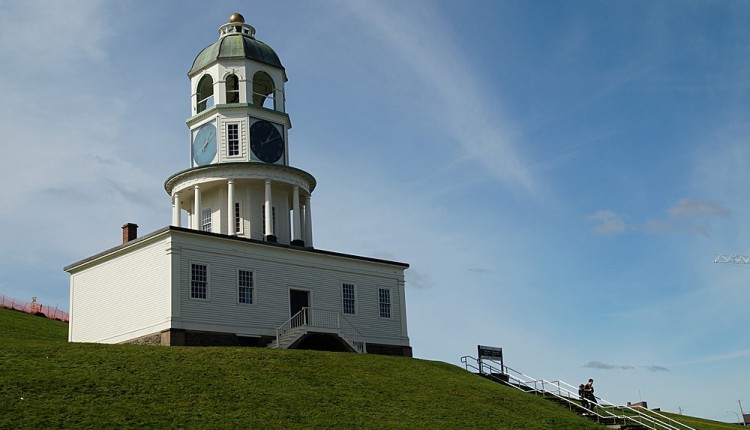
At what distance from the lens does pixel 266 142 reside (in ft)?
142

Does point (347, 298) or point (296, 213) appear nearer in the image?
point (347, 298)

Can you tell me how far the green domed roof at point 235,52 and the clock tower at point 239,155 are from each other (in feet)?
0.15

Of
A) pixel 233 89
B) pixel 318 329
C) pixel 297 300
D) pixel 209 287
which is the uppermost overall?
pixel 233 89

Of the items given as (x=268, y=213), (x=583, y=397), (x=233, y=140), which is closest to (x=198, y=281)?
(x=268, y=213)

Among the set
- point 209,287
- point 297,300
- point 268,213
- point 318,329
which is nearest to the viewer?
point 209,287

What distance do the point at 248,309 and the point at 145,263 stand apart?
442 cm

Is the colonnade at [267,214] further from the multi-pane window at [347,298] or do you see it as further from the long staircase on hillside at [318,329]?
the long staircase on hillside at [318,329]

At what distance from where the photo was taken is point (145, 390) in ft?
84.4

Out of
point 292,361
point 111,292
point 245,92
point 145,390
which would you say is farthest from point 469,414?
point 245,92

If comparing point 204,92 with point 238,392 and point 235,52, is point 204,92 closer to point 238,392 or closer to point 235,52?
point 235,52

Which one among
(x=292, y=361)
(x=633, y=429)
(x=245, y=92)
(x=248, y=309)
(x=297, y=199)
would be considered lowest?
(x=633, y=429)

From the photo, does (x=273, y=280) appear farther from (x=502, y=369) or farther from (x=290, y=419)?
(x=290, y=419)

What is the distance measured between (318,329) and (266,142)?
968 centimetres

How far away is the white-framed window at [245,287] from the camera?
37.8 metres
